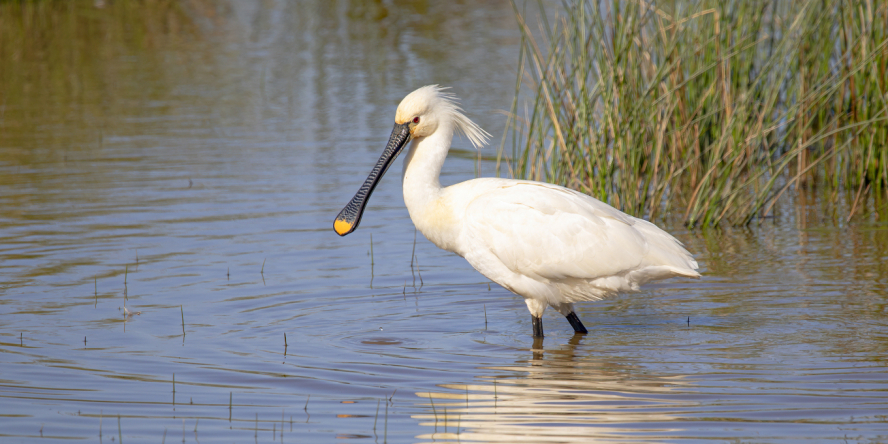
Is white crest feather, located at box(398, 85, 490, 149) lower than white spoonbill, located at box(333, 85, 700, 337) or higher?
higher

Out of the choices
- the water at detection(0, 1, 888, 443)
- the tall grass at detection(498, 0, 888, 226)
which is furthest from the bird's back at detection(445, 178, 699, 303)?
the tall grass at detection(498, 0, 888, 226)

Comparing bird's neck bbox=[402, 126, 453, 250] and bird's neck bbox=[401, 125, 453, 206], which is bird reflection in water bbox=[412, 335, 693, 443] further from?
bird's neck bbox=[401, 125, 453, 206]

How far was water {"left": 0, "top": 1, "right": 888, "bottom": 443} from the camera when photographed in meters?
5.64

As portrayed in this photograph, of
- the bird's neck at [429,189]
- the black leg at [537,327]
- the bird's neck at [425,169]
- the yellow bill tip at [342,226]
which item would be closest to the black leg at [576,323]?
the black leg at [537,327]

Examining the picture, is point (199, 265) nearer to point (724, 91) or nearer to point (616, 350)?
point (616, 350)

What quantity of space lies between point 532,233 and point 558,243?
186 millimetres

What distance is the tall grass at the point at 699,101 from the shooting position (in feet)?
30.3

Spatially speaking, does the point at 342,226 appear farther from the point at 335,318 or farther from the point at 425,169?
the point at 425,169

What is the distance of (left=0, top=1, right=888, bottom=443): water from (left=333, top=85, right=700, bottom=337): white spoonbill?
0.45 metres

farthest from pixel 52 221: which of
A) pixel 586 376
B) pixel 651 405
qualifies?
pixel 651 405

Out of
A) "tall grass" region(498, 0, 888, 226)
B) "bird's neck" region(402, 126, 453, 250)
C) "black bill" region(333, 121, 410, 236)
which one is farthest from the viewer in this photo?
"tall grass" region(498, 0, 888, 226)

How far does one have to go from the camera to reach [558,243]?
683 centimetres

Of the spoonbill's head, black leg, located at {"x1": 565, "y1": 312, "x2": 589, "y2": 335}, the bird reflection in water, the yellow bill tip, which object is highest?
the spoonbill's head

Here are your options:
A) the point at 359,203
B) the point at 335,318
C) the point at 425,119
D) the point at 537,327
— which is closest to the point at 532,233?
the point at 537,327
